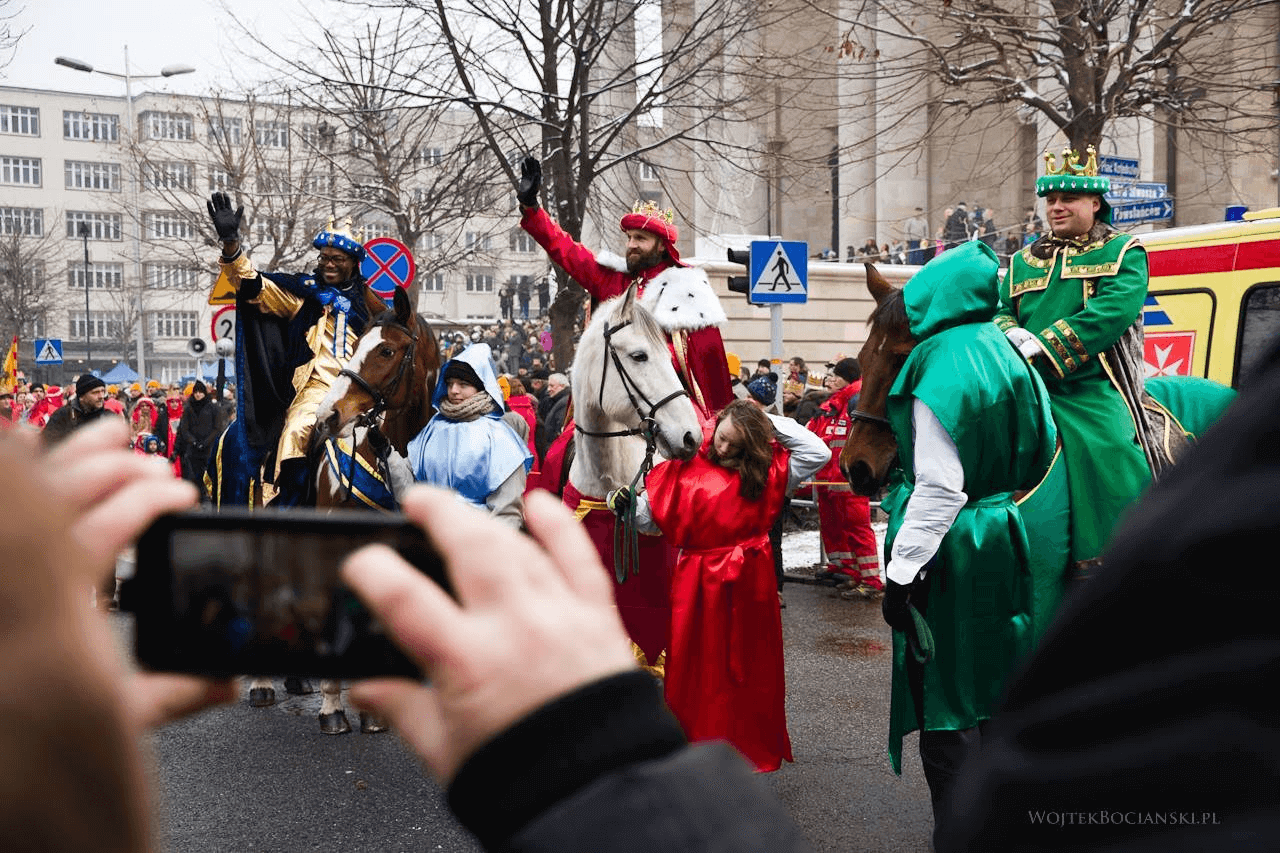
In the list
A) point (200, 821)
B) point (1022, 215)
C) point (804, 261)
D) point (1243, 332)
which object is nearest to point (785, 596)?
point (804, 261)

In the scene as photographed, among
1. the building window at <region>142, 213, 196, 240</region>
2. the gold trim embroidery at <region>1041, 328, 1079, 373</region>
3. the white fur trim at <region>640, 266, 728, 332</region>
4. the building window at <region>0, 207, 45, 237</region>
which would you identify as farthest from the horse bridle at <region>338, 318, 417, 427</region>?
the building window at <region>0, 207, 45, 237</region>

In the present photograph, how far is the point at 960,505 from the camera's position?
14.4 ft

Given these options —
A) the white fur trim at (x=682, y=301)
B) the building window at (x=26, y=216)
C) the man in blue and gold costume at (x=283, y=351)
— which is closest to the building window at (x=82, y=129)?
the building window at (x=26, y=216)

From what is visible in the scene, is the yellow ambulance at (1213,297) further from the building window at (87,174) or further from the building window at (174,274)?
the building window at (87,174)

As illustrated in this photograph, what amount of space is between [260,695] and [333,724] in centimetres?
101

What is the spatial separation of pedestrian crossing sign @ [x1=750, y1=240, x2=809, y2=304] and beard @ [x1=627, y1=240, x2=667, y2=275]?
519 cm

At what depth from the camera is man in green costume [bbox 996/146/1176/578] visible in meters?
5.14

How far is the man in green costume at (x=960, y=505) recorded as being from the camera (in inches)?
173

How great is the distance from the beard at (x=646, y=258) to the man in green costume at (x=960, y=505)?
268 centimetres

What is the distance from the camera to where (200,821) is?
5906mm

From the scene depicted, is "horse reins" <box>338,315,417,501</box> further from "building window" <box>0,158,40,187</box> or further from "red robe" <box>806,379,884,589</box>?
"building window" <box>0,158,40,187</box>

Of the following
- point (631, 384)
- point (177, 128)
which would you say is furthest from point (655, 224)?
point (177, 128)

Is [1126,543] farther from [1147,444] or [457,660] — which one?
[1147,444]

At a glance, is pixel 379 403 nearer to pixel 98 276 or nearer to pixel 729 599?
pixel 729 599
